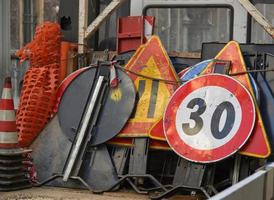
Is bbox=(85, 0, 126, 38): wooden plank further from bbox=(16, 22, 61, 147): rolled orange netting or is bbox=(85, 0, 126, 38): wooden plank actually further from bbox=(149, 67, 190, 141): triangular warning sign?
bbox=(149, 67, 190, 141): triangular warning sign

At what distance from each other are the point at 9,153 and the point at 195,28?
2.80 meters

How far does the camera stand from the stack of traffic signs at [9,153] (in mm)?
5207

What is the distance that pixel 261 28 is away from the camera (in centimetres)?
673

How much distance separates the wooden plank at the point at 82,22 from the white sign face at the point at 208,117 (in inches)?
81.7

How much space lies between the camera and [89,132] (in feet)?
18.2

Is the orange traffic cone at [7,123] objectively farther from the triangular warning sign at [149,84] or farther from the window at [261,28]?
the window at [261,28]

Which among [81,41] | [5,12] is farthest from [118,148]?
[5,12]

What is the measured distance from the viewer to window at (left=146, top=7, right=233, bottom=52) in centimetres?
676

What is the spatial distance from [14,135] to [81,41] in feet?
6.32

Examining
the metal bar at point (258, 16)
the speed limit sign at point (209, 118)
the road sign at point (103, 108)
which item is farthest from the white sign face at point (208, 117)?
the metal bar at point (258, 16)

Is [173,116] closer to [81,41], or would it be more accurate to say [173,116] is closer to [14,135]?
[14,135]

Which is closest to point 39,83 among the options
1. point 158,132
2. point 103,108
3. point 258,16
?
point 103,108

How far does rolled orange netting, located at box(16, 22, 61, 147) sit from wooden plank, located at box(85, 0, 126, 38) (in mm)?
553

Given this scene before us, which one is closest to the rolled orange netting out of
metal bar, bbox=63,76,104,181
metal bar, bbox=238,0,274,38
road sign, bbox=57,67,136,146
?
road sign, bbox=57,67,136,146
